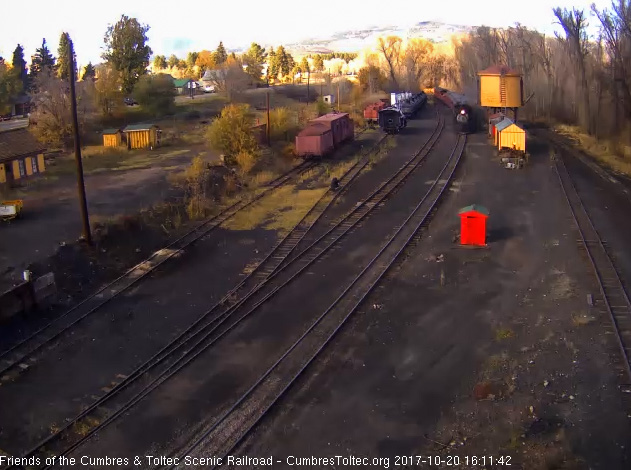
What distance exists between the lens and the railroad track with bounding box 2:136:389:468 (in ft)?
28.8

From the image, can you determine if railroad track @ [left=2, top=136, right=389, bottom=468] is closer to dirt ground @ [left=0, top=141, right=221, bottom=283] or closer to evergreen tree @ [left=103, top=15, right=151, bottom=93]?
dirt ground @ [left=0, top=141, right=221, bottom=283]

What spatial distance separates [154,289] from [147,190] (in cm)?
1124

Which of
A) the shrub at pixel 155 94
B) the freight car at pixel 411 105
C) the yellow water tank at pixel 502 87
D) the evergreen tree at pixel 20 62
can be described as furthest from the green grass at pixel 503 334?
the evergreen tree at pixel 20 62

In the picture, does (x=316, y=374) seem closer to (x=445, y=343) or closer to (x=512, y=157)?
(x=445, y=343)

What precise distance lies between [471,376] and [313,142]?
72.6ft

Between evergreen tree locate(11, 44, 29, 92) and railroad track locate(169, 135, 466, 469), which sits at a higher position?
evergreen tree locate(11, 44, 29, 92)

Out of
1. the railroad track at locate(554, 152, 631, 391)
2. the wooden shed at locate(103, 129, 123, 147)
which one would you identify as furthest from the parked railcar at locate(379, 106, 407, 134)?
the railroad track at locate(554, 152, 631, 391)

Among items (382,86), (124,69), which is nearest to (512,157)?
(124,69)

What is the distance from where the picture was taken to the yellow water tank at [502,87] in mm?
36500

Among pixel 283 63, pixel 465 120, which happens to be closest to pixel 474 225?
pixel 465 120

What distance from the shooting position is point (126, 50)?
57.6m

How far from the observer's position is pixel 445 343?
11211 millimetres

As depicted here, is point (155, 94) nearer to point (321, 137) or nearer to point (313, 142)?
point (313, 142)

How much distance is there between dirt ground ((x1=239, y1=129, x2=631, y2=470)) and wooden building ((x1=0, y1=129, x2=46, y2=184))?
62.5ft
